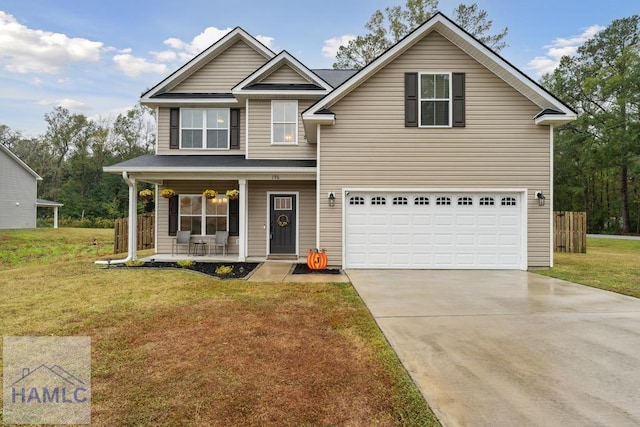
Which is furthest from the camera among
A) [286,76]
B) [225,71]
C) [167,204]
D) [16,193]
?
[16,193]

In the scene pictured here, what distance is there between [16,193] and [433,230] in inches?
1208

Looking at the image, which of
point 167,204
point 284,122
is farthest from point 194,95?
point 167,204

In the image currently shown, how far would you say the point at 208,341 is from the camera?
4.13 metres

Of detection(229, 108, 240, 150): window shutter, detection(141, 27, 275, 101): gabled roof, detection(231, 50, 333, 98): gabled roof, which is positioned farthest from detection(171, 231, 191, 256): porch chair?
detection(231, 50, 333, 98): gabled roof

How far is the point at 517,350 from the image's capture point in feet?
12.9

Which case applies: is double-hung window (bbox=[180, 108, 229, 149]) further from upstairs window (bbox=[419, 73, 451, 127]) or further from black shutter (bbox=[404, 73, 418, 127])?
upstairs window (bbox=[419, 73, 451, 127])

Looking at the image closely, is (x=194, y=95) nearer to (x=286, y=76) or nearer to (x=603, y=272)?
(x=286, y=76)

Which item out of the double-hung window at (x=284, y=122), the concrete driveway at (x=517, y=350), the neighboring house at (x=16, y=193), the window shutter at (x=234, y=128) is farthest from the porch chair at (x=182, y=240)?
the neighboring house at (x=16, y=193)

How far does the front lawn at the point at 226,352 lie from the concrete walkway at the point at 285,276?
71 cm

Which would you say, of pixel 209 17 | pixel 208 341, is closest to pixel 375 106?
pixel 208 341

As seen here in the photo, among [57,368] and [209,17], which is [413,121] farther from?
[209,17]

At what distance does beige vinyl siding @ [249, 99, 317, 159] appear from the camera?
11.8 m

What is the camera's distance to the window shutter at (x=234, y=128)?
12336 mm

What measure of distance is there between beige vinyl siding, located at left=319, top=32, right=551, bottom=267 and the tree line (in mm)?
32187
